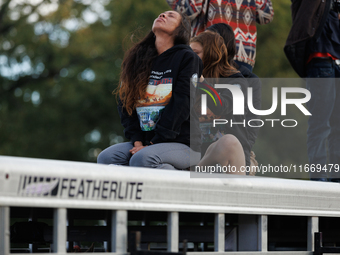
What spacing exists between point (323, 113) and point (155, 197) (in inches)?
96.3

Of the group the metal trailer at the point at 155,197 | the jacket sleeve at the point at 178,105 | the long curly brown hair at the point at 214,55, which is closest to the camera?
the metal trailer at the point at 155,197

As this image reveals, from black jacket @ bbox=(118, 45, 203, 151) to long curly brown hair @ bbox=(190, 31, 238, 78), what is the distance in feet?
1.35

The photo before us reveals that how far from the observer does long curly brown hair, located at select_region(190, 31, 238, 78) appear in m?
3.64

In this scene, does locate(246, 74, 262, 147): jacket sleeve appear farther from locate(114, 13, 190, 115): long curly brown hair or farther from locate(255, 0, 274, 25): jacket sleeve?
locate(255, 0, 274, 25): jacket sleeve

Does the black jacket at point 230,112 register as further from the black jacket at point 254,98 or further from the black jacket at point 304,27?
the black jacket at point 304,27

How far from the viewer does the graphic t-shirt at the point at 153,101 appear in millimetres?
3145

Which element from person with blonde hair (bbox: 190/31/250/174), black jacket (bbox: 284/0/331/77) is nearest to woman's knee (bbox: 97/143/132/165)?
person with blonde hair (bbox: 190/31/250/174)

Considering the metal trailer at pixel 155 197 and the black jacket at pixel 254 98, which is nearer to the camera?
the metal trailer at pixel 155 197

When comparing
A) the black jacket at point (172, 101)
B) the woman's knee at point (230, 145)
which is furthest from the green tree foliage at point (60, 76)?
the woman's knee at point (230, 145)


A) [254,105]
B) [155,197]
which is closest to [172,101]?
[254,105]

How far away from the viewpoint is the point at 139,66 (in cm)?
333

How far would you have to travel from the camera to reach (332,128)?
4.18m

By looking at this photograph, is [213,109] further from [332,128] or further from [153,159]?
[332,128]

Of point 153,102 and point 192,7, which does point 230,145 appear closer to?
point 153,102
